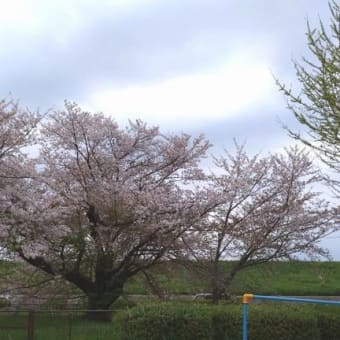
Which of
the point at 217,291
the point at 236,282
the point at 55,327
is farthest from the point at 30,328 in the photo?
the point at 236,282

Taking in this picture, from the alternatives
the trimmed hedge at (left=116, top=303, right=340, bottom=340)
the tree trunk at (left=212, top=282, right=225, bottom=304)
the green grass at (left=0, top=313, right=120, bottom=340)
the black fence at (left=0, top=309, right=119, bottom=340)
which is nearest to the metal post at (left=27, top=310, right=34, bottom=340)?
the black fence at (left=0, top=309, right=119, bottom=340)

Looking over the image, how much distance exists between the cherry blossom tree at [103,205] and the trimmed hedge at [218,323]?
4.64 metres

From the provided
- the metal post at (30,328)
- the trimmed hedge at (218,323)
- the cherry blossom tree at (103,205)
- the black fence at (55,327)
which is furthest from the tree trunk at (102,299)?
the trimmed hedge at (218,323)

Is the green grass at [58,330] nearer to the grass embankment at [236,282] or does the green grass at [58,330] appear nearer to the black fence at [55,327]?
the black fence at [55,327]

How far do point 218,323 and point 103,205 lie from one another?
5906 millimetres

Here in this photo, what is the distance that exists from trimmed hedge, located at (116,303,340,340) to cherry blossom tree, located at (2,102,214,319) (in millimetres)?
4640

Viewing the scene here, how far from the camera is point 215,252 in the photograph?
64.2 feet

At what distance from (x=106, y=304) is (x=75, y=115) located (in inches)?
202

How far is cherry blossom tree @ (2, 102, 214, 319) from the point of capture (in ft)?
59.6

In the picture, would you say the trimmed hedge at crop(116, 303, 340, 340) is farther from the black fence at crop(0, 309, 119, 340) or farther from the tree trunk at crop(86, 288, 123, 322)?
the tree trunk at crop(86, 288, 123, 322)

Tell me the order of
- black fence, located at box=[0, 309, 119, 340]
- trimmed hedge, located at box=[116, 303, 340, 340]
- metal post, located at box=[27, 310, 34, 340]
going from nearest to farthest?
trimmed hedge, located at box=[116, 303, 340, 340], metal post, located at box=[27, 310, 34, 340], black fence, located at box=[0, 309, 119, 340]

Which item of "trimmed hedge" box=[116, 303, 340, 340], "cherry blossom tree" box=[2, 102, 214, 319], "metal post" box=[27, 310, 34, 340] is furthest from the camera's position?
"cherry blossom tree" box=[2, 102, 214, 319]

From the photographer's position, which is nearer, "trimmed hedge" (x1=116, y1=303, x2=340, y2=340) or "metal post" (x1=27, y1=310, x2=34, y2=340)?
"trimmed hedge" (x1=116, y1=303, x2=340, y2=340)

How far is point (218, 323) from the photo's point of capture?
44.9ft
